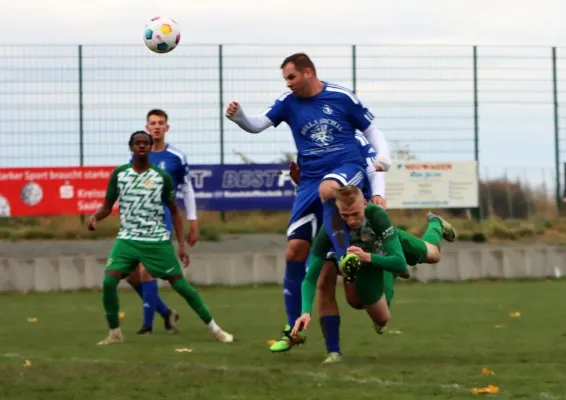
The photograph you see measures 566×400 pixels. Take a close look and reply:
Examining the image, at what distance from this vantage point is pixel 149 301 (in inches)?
514

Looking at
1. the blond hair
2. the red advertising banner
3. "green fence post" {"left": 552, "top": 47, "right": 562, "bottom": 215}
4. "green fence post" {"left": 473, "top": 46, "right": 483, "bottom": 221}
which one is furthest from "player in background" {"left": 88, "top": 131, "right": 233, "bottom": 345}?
"green fence post" {"left": 552, "top": 47, "right": 562, "bottom": 215}

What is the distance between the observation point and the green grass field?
816 cm

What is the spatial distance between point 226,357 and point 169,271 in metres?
2.10

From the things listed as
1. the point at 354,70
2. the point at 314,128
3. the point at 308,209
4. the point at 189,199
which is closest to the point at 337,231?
the point at 308,209

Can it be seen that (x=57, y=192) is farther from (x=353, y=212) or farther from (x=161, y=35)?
(x=353, y=212)

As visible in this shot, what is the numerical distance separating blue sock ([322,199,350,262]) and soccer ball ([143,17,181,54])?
3002 millimetres

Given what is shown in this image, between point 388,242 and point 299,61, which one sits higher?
point 299,61

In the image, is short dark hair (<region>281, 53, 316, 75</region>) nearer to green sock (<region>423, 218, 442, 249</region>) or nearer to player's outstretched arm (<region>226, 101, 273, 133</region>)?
player's outstretched arm (<region>226, 101, 273, 133</region>)

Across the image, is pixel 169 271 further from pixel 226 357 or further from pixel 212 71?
pixel 212 71

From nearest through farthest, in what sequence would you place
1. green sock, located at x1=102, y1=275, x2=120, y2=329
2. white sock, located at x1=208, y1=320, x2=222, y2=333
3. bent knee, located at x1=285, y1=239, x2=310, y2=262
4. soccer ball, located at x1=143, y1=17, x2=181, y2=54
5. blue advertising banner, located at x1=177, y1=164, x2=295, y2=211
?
1. bent knee, located at x1=285, y1=239, x2=310, y2=262
2. soccer ball, located at x1=143, y1=17, x2=181, y2=54
3. green sock, located at x1=102, y1=275, x2=120, y2=329
4. white sock, located at x1=208, y1=320, x2=222, y2=333
5. blue advertising banner, located at x1=177, y1=164, x2=295, y2=211

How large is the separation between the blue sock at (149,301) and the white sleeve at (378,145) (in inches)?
138

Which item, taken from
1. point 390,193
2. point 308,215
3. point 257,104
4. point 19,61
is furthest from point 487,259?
point 308,215

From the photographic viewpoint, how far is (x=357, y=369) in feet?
30.3

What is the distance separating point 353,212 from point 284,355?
1715 mm
